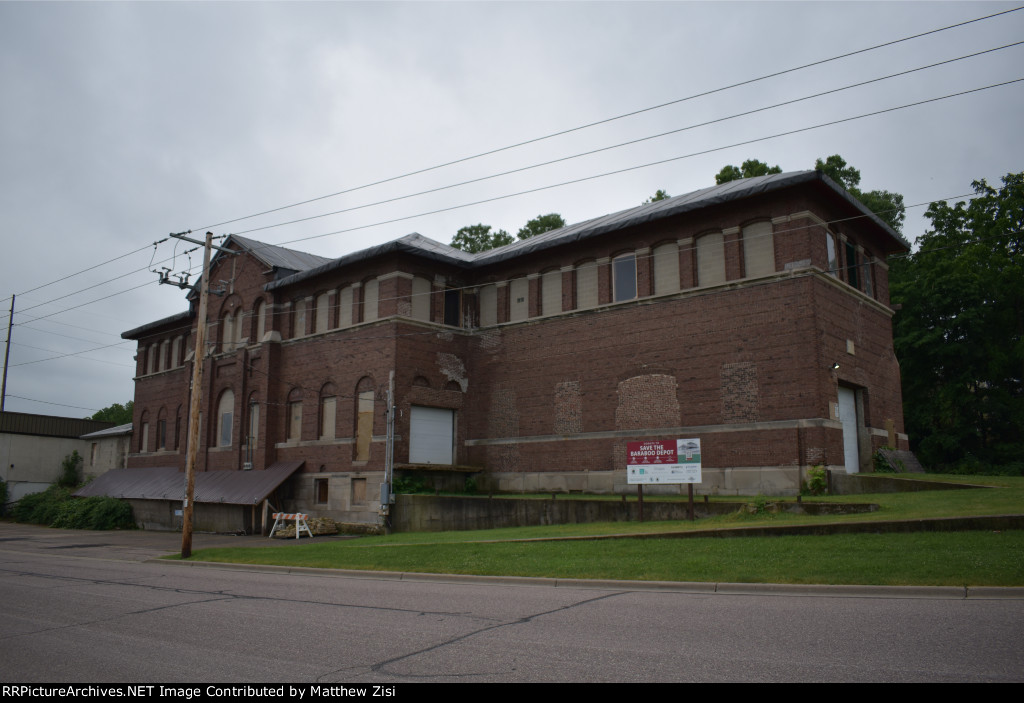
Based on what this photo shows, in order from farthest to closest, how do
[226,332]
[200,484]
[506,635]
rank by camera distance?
1. [226,332]
2. [200,484]
3. [506,635]

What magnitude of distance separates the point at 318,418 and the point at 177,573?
15952mm

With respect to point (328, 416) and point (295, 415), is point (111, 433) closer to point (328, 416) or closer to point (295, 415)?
point (295, 415)

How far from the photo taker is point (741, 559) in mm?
13562

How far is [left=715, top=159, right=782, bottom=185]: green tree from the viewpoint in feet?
134

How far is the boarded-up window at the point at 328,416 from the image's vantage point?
33.2 meters

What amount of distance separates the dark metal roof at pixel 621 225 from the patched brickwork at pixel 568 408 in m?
5.66

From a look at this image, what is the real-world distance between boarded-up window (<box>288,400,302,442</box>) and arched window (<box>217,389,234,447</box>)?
4.16 m

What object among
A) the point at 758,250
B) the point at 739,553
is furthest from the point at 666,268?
the point at 739,553

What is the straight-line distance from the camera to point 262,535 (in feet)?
Answer: 102

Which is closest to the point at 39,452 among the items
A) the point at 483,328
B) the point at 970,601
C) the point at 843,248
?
the point at 483,328

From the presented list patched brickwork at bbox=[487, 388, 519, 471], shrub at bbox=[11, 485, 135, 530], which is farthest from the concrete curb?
shrub at bbox=[11, 485, 135, 530]

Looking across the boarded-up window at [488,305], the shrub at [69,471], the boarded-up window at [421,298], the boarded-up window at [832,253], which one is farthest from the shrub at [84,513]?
the boarded-up window at [832,253]

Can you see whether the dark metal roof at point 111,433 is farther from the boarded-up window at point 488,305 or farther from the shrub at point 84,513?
the boarded-up window at point 488,305

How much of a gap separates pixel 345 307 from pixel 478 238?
69.1 ft
